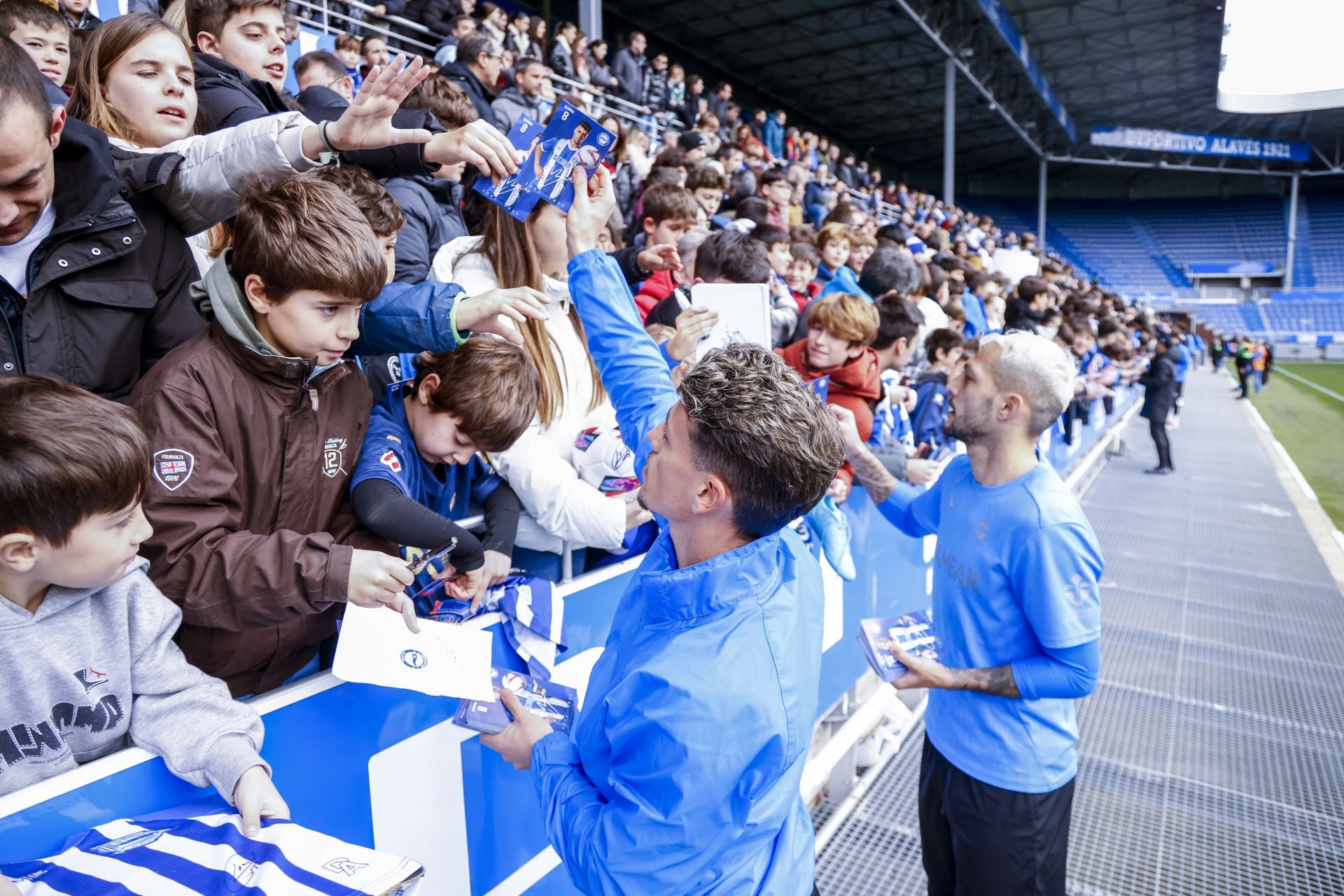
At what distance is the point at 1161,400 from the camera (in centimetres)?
1100

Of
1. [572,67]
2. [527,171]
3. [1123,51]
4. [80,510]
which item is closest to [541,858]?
[80,510]

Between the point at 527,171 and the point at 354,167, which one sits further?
the point at 354,167

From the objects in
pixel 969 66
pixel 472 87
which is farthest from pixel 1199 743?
pixel 969 66

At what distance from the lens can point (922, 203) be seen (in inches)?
856

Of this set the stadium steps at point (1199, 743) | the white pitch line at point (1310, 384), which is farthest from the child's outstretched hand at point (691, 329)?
the white pitch line at point (1310, 384)

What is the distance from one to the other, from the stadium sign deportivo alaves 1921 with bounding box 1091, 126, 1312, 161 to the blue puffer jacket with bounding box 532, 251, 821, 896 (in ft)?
124

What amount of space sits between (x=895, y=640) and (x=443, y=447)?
4.51ft

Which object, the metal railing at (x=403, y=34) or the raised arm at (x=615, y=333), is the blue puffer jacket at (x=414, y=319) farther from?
the metal railing at (x=403, y=34)

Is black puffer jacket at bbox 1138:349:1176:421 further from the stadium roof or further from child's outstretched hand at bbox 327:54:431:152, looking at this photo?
child's outstretched hand at bbox 327:54:431:152

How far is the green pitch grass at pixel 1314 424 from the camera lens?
1277cm

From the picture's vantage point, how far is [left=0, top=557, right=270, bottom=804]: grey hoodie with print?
1163 mm

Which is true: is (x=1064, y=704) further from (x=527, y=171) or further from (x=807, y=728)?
(x=527, y=171)

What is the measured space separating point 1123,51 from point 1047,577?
2777cm

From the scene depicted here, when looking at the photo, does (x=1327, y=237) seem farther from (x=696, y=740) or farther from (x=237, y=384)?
(x=237, y=384)
